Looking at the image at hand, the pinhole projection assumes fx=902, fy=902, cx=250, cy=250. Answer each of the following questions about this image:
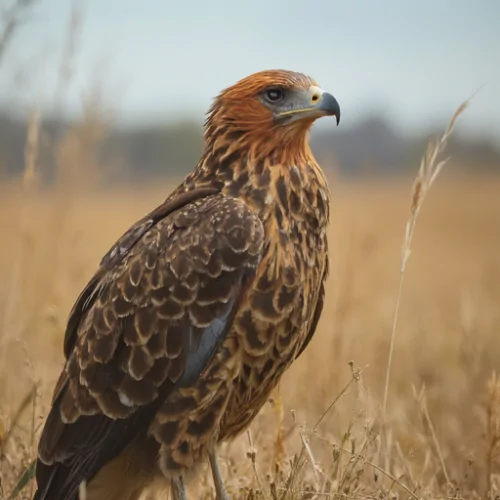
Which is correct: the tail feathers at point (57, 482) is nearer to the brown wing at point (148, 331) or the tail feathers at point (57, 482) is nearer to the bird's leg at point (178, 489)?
the brown wing at point (148, 331)

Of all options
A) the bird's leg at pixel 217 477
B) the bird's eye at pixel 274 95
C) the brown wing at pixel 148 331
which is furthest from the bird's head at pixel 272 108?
the bird's leg at pixel 217 477

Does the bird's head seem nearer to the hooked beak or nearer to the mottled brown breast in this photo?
the hooked beak

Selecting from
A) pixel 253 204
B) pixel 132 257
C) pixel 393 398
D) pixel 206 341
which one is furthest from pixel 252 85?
pixel 393 398

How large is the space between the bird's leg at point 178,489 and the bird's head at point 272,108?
4.58 ft

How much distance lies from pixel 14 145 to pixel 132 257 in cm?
336

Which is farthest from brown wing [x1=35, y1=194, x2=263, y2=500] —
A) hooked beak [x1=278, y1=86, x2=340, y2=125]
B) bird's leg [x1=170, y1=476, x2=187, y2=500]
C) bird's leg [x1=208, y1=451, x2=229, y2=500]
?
hooked beak [x1=278, y1=86, x2=340, y2=125]

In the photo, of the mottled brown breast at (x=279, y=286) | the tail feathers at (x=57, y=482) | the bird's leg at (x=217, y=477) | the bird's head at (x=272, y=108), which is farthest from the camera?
the bird's head at (x=272, y=108)

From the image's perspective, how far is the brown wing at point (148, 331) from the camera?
334 centimetres

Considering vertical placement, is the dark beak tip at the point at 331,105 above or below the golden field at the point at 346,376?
above

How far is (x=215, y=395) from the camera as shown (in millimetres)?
3340

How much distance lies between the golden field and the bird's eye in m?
1.13

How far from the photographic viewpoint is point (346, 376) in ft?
19.7

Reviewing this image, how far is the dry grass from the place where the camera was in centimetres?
367

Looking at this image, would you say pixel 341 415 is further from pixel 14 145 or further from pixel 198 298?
pixel 14 145
